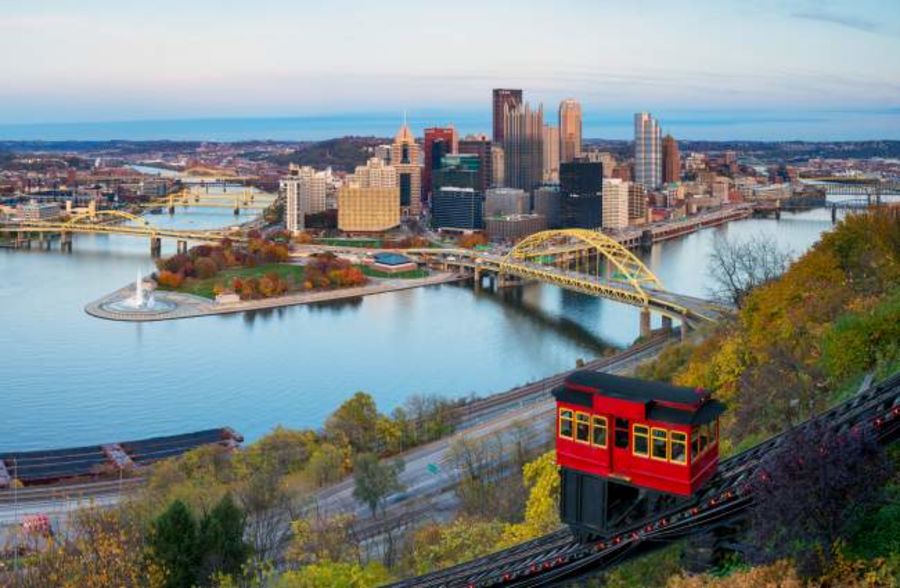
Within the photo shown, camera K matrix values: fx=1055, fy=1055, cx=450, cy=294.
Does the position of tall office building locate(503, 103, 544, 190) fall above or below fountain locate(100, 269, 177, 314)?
above

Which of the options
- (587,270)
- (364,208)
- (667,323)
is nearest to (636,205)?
(364,208)

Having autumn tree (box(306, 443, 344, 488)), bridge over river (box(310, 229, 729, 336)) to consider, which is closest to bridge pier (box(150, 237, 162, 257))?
bridge over river (box(310, 229, 729, 336))

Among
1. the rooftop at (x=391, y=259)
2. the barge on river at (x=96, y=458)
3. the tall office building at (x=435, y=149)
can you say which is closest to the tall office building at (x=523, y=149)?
the tall office building at (x=435, y=149)

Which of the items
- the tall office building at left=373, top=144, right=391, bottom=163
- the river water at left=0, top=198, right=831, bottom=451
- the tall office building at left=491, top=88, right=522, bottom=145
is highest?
the tall office building at left=491, top=88, right=522, bottom=145

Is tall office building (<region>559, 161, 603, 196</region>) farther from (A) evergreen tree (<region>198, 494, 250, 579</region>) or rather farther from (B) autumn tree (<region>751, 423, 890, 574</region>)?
(B) autumn tree (<region>751, 423, 890, 574</region>)

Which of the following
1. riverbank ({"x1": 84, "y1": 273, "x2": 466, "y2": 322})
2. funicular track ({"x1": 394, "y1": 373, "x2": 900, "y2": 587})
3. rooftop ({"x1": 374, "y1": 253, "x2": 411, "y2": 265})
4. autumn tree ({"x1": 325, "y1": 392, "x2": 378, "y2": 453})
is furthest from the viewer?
rooftop ({"x1": 374, "y1": 253, "x2": 411, "y2": 265})

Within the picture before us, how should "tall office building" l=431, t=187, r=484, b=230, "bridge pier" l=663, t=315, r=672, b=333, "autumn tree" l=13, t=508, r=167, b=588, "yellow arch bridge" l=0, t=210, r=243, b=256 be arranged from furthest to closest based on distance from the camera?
"tall office building" l=431, t=187, r=484, b=230, "yellow arch bridge" l=0, t=210, r=243, b=256, "bridge pier" l=663, t=315, r=672, b=333, "autumn tree" l=13, t=508, r=167, b=588

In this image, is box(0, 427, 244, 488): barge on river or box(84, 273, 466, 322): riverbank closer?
box(0, 427, 244, 488): barge on river

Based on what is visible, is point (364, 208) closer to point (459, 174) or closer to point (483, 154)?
point (459, 174)
